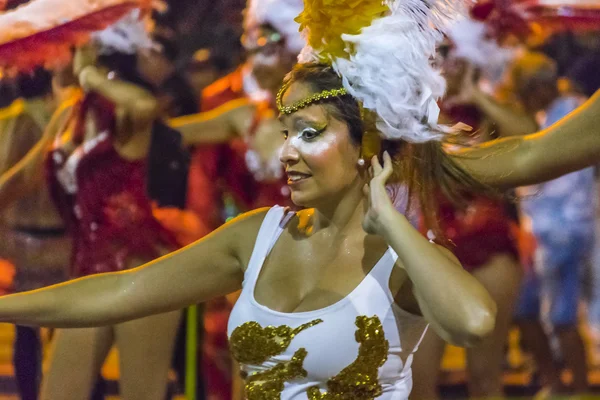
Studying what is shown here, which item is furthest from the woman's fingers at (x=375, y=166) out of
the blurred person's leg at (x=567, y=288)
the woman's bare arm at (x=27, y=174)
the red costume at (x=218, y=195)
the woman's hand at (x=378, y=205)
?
the blurred person's leg at (x=567, y=288)

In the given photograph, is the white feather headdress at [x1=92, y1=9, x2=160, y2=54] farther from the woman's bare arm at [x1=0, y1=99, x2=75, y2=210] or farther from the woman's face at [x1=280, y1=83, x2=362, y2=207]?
the woman's face at [x1=280, y1=83, x2=362, y2=207]

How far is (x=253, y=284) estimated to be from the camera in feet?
6.68

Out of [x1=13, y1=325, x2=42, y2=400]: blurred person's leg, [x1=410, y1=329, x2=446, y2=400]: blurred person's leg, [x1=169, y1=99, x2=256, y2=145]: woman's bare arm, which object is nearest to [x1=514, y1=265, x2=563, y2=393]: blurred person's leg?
[x1=410, y1=329, x2=446, y2=400]: blurred person's leg

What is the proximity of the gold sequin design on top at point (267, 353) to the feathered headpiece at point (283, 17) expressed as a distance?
1961 millimetres

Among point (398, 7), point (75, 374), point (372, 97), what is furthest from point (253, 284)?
point (75, 374)

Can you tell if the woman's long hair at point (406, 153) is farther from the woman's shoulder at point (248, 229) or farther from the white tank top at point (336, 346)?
the woman's shoulder at point (248, 229)

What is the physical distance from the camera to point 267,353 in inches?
77.0

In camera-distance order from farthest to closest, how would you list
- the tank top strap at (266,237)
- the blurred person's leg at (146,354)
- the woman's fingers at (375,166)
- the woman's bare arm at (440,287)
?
1. the blurred person's leg at (146,354)
2. the tank top strap at (266,237)
3. the woman's fingers at (375,166)
4. the woman's bare arm at (440,287)

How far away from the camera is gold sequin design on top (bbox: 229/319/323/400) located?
6.36 feet

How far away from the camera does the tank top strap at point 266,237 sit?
6.76 ft

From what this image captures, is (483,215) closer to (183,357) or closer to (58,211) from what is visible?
(183,357)

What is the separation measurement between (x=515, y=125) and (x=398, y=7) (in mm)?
2206

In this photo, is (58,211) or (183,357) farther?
(183,357)

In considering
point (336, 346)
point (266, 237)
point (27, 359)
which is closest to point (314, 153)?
point (266, 237)
